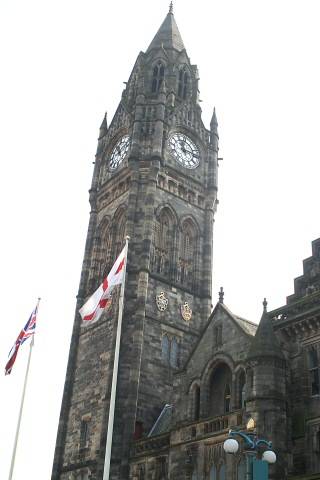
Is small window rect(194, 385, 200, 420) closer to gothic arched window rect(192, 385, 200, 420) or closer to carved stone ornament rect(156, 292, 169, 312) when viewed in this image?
gothic arched window rect(192, 385, 200, 420)

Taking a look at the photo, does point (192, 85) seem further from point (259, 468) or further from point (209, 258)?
point (259, 468)

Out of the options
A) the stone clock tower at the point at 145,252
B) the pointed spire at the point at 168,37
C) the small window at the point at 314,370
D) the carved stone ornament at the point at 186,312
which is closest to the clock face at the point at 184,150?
the stone clock tower at the point at 145,252

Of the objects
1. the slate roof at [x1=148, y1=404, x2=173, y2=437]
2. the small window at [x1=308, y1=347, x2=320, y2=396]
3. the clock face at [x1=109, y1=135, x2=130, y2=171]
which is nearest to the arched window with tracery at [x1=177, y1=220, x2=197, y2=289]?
the clock face at [x1=109, y1=135, x2=130, y2=171]

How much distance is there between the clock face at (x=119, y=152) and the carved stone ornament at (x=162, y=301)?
46.7ft

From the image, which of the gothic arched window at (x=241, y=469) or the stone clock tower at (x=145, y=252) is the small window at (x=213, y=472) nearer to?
the gothic arched window at (x=241, y=469)

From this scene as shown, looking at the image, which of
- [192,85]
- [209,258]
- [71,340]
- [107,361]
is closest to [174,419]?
[107,361]

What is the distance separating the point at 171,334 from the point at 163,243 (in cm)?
790

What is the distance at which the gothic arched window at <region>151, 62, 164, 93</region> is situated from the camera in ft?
200

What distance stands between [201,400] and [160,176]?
22.5m

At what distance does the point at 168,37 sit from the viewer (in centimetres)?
6600

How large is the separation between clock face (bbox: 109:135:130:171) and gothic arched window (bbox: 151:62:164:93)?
6.05 meters

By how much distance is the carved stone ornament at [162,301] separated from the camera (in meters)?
48.2

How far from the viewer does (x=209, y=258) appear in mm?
53844

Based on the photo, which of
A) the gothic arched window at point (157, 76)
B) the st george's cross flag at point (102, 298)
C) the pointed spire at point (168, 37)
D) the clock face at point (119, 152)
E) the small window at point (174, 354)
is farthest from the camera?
the pointed spire at point (168, 37)
